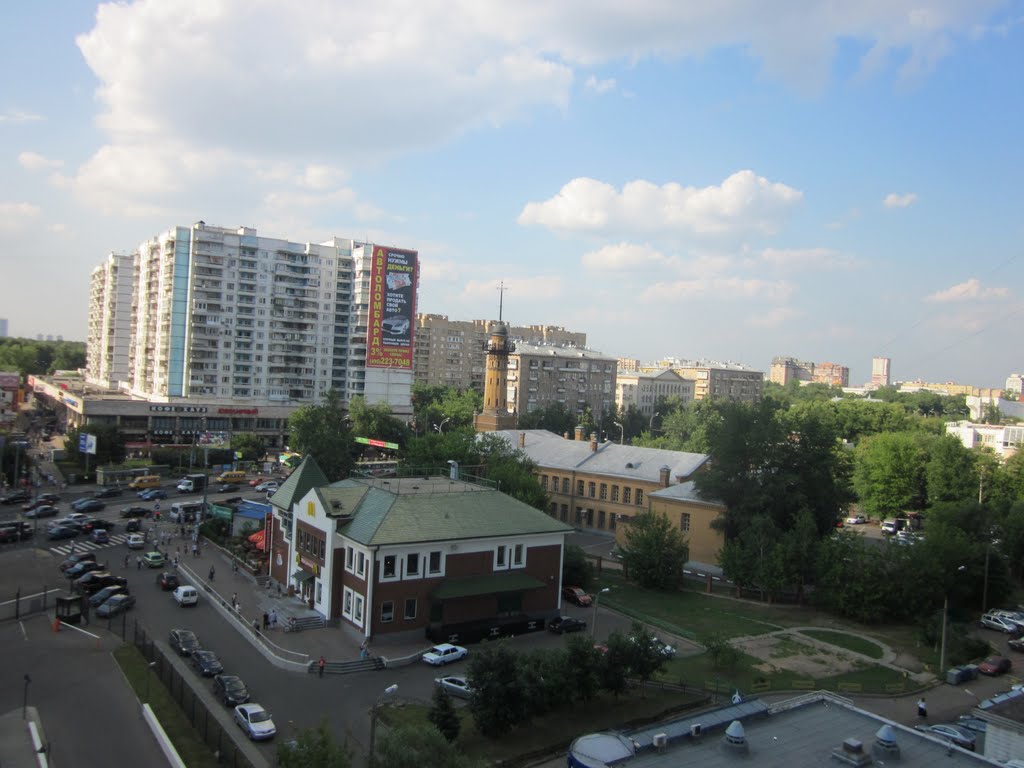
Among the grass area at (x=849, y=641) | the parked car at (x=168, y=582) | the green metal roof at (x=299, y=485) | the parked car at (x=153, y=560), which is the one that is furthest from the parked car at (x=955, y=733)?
the parked car at (x=153, y=560)

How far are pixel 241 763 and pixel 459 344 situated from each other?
13552cm

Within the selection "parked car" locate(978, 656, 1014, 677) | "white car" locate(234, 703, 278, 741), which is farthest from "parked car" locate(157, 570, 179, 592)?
"parked car" locate(978, 656, 1014, 677)

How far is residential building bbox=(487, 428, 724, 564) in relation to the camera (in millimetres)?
53125

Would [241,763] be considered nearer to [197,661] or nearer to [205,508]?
[197,661]

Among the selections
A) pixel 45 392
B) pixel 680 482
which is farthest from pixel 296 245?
pixel 680 482

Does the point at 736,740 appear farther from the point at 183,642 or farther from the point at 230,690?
the point at 183,642

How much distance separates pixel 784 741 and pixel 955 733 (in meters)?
12.3

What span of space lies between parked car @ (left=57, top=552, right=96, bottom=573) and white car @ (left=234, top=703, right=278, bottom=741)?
935 inches

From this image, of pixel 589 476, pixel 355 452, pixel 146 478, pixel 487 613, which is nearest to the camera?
pixel 487 613

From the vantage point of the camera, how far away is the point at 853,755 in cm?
1716

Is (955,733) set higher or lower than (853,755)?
lower

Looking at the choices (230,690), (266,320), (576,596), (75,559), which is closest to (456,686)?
(230,690)

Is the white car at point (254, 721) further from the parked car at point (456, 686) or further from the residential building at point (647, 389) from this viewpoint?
the residential building at point (647, 389)

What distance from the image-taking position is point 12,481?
2655 inches
